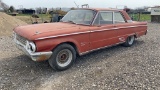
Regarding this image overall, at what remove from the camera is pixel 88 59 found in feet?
18.6

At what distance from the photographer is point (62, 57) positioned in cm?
471

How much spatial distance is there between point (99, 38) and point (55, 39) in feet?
5.73

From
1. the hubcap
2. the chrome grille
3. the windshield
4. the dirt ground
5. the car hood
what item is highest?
the windshield

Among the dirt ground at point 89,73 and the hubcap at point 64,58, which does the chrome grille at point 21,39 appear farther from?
the hubcap at point 64,58

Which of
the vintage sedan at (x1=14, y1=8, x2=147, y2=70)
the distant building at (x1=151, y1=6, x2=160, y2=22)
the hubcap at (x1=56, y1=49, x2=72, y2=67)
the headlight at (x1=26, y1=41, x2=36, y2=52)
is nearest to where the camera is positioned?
the headlight at (x1=26, y1=41, x2=36, y2=52)

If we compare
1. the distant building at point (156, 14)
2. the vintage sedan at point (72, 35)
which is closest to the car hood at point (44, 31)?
the vintage sedan at point (72, 35)

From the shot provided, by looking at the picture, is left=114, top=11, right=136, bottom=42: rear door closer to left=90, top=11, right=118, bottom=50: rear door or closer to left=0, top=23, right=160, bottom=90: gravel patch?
left=90, top=11, right=118, bottom=50: rear door

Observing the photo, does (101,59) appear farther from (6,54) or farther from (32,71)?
(6,54)

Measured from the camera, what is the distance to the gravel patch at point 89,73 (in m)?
3.94

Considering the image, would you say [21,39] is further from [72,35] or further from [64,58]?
[72,35]

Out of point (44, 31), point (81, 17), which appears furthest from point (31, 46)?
point (81, 17)

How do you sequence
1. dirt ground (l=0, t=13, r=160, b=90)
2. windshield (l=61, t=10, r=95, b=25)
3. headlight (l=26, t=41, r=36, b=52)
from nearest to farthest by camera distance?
dirt ground (l=0, t=13, r=160, b=90) < headlight (l=26, t=41, r=36, b=52) < windshield (l=61, t=10, r=95, b=25)

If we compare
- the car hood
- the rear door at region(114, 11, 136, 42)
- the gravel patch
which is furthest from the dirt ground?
the car hood

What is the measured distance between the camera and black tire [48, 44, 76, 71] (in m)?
4.44
